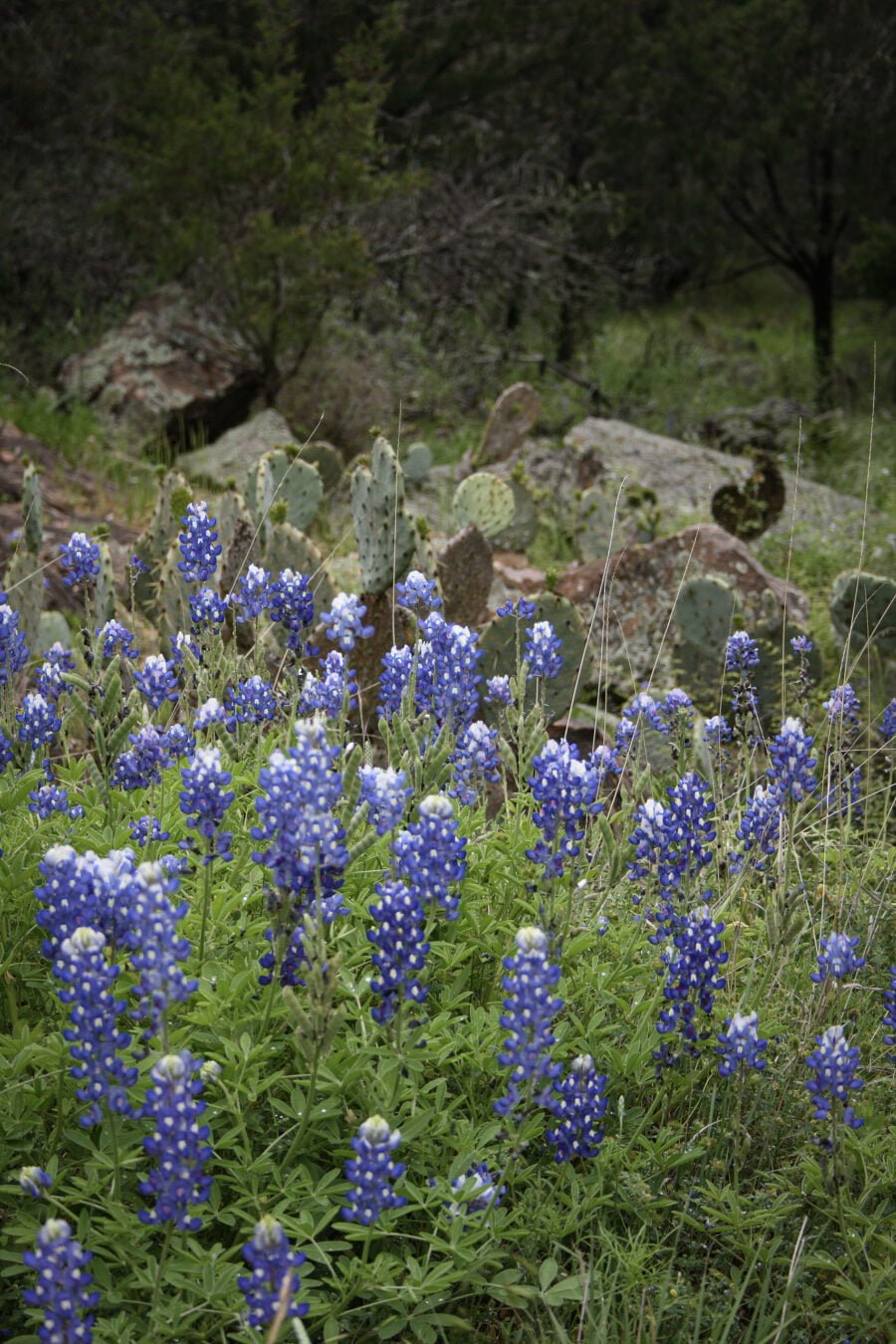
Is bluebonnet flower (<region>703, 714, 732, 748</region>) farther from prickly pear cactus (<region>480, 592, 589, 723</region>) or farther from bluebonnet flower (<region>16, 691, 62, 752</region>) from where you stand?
bluebonnet flower (<region>16, 691, 62, 752</region>)

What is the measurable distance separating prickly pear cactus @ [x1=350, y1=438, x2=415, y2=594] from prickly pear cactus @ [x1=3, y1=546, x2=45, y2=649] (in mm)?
1217

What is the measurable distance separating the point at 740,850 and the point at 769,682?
2199 millimetres

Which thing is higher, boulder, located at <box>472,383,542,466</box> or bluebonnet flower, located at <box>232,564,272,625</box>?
bluebonnet flower, located at <box>232,564,272,625</box>

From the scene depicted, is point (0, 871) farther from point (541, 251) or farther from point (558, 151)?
point (558, 151)

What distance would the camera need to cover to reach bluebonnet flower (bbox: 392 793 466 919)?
81.6 inches

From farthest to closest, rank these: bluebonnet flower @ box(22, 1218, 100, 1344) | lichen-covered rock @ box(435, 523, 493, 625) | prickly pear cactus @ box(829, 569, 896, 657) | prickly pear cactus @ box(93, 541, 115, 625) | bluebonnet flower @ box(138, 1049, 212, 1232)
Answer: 1. lichen-covered rock @ box(435, 523, 493, 625)
2. prickly pear cactus @ box(829, 569, 896, 657)
3. prickly pear cactus @ box(93, 541, 115, 625)
4. bluebonnet flower @ box(138, 1049, 212, 1232)
5. bluebonnet flower @ box(22, 1218, 100, 1344)

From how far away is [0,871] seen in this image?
97.7 inches

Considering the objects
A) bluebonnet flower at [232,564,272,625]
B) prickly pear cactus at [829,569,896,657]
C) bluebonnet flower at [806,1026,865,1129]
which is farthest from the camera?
prickly pear cactus at [829,569,896,657]

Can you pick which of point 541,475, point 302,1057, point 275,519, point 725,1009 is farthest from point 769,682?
point 541,475

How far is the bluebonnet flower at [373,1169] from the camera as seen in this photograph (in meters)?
1.80

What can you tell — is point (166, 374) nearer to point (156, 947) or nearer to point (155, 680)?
point (155, 680)

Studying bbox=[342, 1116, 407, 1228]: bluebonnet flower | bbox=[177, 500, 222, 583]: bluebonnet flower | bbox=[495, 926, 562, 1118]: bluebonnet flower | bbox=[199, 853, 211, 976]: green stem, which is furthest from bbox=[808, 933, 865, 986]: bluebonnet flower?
bbox=[177, 500, 222, 583]: bluebonnet flower

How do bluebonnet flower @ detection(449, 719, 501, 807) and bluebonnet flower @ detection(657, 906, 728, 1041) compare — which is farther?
bluebonnet flower @ detection(449, 719, 501, 807)

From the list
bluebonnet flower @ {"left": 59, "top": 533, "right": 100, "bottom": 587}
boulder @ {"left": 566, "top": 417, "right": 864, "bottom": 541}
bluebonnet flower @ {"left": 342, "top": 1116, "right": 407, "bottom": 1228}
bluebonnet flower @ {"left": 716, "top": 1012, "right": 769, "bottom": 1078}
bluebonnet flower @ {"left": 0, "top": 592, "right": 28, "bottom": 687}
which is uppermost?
bluebonnet flower @ {"left": 59, "top": 533, "right": 100, "bottom": 587}
